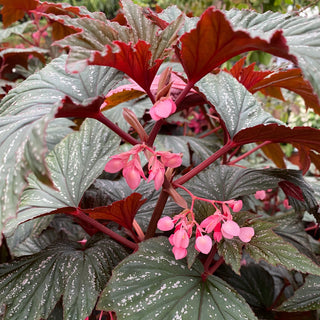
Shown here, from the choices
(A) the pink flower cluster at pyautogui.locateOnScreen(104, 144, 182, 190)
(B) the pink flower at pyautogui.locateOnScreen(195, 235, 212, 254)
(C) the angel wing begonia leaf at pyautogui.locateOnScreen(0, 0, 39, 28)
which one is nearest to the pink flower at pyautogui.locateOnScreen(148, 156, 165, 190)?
(A) the pink flower cluster at pyautogui.locateOnScreen(104, 144, 182, 190)

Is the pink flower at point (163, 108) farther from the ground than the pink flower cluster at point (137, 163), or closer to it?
farther from the ground

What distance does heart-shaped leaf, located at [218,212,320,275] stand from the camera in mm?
521

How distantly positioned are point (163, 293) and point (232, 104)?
39cm

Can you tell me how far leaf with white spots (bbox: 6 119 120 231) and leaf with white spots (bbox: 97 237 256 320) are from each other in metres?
0.17

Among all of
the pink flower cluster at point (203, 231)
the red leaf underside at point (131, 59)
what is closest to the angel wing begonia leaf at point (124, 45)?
the red leaf underside at point (131, 59)

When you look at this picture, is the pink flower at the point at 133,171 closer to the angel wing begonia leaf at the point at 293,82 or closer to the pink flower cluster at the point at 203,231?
the pink flower cluster at the point at 203,231

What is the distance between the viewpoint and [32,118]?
0.43 meters

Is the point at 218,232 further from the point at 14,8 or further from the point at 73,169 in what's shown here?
the point at 14,8

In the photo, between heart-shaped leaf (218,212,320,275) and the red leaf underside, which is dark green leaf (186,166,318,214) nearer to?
heart-shaped leaf (218,212,320,275)

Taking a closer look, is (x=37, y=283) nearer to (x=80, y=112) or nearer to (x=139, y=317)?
(x=139, y=317)

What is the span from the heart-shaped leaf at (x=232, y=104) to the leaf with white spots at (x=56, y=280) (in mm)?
330

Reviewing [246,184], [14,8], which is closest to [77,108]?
[246,184]

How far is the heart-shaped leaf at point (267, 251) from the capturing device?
521 mm

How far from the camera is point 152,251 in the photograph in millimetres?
576
